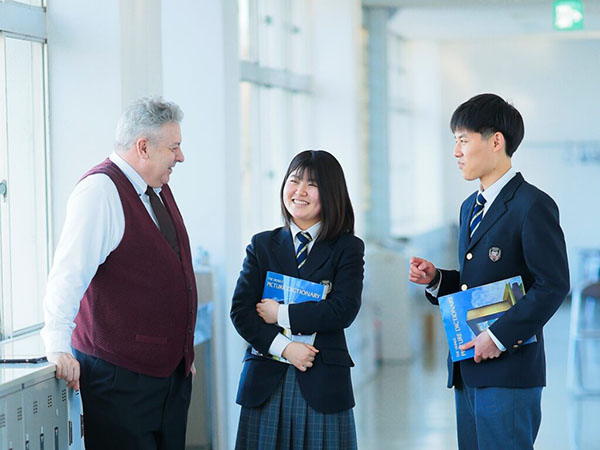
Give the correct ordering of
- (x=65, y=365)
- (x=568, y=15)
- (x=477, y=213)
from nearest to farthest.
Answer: (x=65, y=365), (x=477, y=213), (x=568, y=15)

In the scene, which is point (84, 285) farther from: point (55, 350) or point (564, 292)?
point (564, 292)

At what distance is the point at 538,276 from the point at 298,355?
0.72 metres

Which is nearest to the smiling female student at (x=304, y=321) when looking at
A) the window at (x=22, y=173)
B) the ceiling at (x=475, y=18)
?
the window at (x=22, y=173)

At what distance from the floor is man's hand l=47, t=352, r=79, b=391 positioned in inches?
105

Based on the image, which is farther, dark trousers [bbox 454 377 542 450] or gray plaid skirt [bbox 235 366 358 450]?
gray plaid skirt [bbox 235 366 358 450]

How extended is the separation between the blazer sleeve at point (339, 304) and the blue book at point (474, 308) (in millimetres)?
263

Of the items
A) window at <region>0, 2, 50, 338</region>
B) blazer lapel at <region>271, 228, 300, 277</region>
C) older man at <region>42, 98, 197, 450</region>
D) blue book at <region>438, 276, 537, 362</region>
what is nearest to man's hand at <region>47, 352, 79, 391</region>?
older man at <region>42, 98, 197, 450</region>

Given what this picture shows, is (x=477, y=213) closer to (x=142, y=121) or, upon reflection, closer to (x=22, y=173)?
(x=142, y=121)

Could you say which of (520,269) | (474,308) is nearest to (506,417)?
(474,308)

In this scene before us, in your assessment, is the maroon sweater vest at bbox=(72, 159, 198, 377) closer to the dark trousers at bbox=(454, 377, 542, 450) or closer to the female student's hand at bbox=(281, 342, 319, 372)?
the female student's hand at bbox=(281, 342, 319, 372)

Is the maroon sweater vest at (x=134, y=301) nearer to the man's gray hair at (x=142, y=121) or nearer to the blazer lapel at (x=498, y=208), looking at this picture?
the man's gray hair at (x=142, y=121)

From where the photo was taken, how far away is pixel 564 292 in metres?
2.52

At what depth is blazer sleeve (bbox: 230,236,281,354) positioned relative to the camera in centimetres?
271

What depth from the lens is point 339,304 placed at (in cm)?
269
